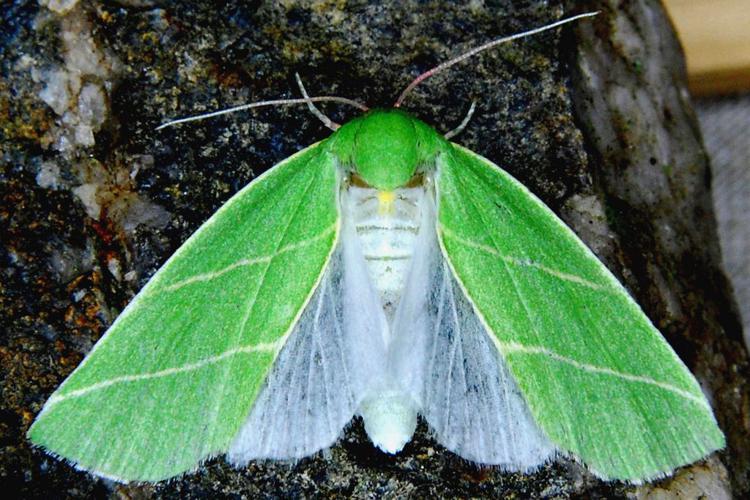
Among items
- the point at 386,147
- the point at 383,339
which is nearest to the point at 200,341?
the point at 383,339

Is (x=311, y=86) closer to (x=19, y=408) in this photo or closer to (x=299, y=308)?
(x=299, y=308)

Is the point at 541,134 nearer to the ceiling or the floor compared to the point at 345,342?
nearer to the ceiling

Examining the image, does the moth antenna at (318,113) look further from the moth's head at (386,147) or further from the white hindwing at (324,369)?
the white hindwing at (324,369)

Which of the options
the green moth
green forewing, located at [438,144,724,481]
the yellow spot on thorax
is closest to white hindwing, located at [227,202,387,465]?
the green moth

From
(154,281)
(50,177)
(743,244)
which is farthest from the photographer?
(743,244)

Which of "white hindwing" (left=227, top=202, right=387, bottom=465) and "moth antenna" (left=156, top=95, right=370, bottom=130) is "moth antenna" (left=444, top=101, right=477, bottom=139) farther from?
"white hindwing" (left=227, top=202, right=387, bottom=465)

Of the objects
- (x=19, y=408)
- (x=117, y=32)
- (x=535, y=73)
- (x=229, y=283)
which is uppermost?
(x=117, y=32)

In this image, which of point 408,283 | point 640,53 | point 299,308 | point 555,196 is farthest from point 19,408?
point 640,53
